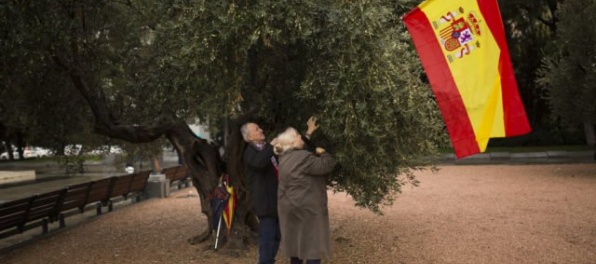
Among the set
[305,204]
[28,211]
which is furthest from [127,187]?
[305,204]

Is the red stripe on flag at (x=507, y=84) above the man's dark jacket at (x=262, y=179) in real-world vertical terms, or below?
above

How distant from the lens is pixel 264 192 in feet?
19.1

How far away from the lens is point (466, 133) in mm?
4336

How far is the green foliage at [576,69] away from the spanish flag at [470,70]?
42.5ft

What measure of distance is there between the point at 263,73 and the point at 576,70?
13.4 meters

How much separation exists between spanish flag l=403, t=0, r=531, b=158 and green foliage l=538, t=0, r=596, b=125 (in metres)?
13.0

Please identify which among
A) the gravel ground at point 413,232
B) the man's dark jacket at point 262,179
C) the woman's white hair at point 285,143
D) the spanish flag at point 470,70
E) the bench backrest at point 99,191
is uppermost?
the spanish flag at point 470,70

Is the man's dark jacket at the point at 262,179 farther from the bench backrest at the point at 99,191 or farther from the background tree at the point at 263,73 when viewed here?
the bench backrest at the point at 99,191

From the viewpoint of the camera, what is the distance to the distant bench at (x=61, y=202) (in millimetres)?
8820

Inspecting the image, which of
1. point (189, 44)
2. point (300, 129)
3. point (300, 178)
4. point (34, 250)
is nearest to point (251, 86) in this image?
point (300, 129)

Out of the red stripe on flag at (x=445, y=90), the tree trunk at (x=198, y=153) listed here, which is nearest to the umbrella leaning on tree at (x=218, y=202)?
the tree trunk at (x=198, y=153)

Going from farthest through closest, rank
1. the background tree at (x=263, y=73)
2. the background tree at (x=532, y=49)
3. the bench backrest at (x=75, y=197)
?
the background tree at (x=532, y=49) → the bench backrest at (x=75, y=197) → the background tree at (x=263, y=73)

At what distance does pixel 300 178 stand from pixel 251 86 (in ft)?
8.02

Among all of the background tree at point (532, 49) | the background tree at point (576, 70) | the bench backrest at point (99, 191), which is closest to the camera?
the bench backrest at point (99, 191)
